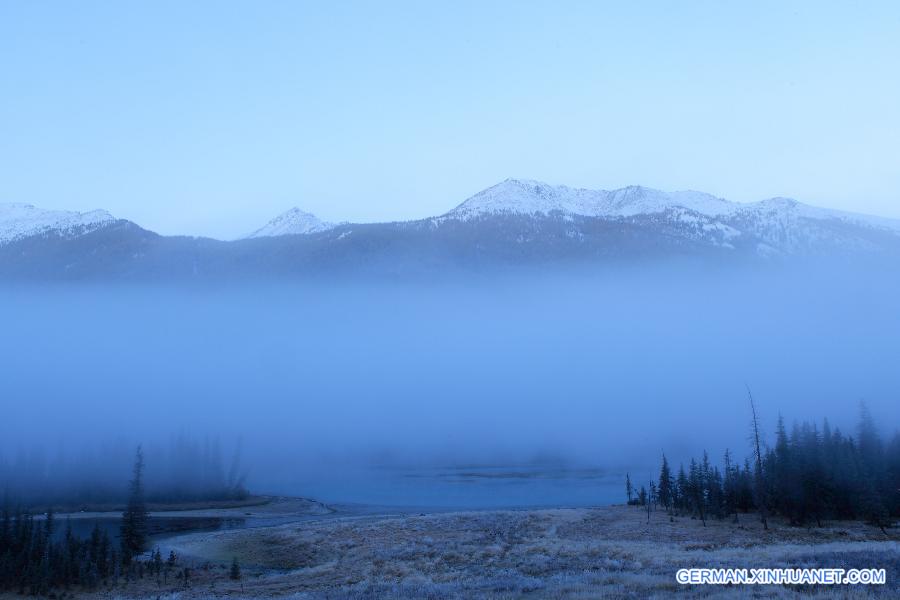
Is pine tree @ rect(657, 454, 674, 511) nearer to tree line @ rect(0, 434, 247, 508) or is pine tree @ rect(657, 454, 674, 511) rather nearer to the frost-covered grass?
the frost-covered grass

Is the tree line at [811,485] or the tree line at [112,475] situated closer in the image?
the tree line at [811,485]

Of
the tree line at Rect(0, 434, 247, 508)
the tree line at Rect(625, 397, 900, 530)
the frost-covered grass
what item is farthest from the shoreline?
the tree line at Rect(0, 434, 247, 508)

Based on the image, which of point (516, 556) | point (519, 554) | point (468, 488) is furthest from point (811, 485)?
point (468, 488)

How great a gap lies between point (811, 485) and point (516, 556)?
111 feet

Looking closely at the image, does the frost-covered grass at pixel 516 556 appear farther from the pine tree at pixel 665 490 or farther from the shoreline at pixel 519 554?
the pine tree at pixel 665 490

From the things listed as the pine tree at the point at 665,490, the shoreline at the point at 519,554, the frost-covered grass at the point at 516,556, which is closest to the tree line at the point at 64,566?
the frost-covered grass at the point at 516,556

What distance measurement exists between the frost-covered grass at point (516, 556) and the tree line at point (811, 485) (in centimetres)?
328

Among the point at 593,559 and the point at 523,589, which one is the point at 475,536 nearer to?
the point at 593,559

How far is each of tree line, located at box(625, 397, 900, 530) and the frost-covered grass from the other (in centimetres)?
328

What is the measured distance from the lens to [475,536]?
59.5m

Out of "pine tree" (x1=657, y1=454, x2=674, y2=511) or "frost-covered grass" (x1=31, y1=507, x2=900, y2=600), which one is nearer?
"frost-covered grass" (x1=31, y1=507, x2=900, y2=600)

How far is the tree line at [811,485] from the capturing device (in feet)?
203

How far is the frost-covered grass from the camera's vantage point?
24703 millimetres

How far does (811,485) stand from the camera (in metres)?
63.0
